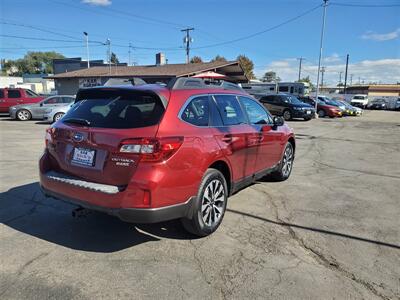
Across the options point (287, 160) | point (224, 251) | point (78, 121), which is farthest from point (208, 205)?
point (287, 160)

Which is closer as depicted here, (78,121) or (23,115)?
(78,121)

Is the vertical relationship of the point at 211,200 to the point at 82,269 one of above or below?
above

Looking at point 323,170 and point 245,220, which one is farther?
point 323,170

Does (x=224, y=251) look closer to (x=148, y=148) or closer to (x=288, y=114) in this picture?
(x=148, y=148)

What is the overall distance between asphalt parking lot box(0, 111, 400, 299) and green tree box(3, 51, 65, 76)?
418ft

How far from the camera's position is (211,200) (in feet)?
13.7

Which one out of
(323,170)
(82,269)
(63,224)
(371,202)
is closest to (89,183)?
(82,269)

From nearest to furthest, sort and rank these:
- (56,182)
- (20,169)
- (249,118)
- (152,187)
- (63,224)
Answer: (152,187) → (56,182) → (63,224) → (249,118) → (20,169)

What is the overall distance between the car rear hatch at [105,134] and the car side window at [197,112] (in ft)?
1.17

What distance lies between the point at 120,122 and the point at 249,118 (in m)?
2.26

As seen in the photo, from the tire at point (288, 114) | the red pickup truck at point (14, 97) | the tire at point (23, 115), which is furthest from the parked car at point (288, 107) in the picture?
the tire at point (23, 115)

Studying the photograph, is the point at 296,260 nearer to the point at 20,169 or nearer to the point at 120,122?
the point at 120,122

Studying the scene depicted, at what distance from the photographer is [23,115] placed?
19984 mm

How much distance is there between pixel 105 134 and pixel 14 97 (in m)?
21.0
